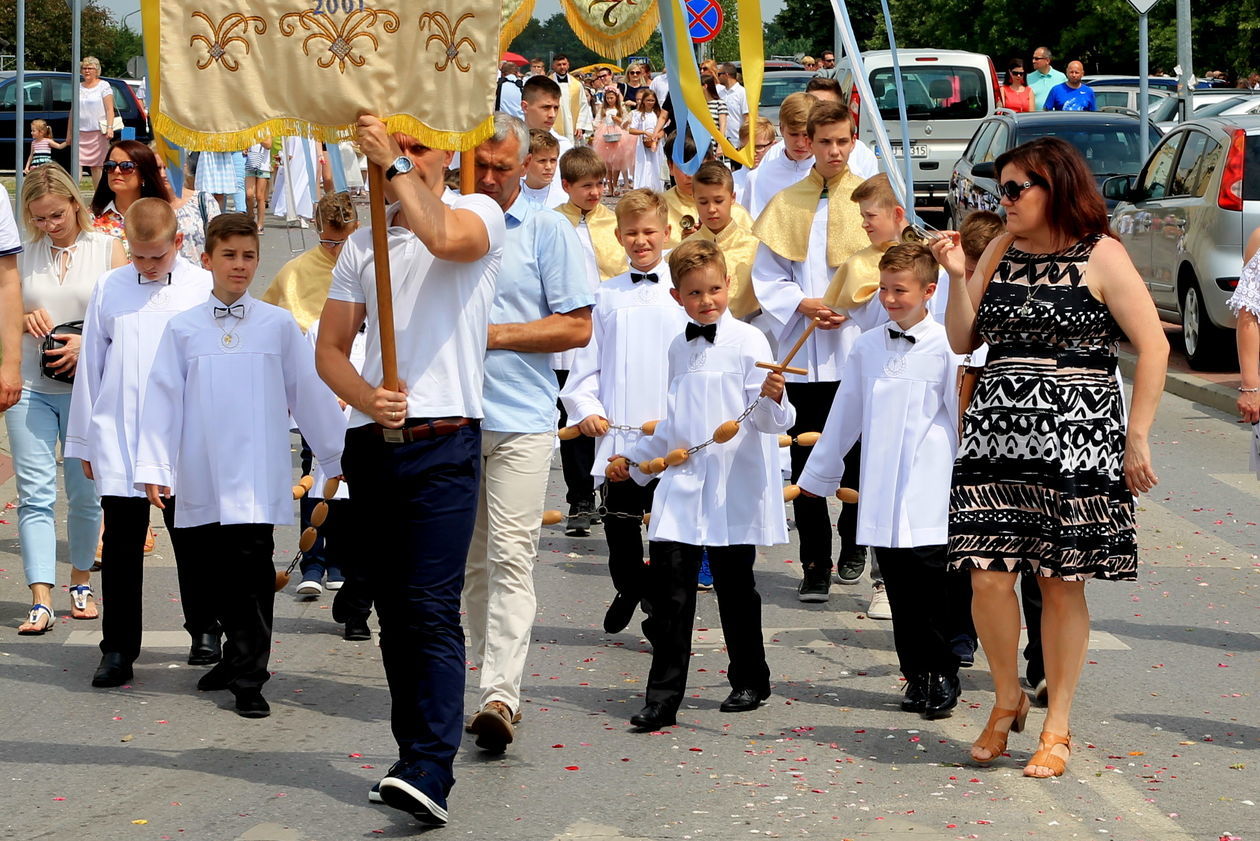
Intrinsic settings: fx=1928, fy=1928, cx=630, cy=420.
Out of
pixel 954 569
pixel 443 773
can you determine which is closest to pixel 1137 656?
pixel 954 569

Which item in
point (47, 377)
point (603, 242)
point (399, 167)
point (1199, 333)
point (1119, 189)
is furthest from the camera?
point (1119, 189)

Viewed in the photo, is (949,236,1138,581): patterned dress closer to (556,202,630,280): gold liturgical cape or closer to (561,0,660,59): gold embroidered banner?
(561,0,660,59): gold embroidered banner

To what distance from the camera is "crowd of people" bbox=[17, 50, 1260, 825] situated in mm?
5273

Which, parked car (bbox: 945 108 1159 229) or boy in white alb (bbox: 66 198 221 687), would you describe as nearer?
boy in white alb (bbox: 66 198 221 687)

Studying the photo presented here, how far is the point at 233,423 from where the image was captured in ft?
22.2

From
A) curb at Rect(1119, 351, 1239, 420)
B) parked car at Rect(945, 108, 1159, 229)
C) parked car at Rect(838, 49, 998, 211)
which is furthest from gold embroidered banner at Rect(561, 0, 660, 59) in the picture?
parked car at Rect(838, 49, 998, 211)

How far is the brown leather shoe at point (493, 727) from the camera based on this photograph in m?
5.88

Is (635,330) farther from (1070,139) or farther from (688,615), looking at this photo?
(1070,139)

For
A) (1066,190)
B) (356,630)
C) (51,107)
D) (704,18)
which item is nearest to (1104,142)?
(704,18)

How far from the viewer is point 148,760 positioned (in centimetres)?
600

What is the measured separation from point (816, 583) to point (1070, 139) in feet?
41.0

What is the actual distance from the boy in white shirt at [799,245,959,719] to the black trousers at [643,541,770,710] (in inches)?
19.6

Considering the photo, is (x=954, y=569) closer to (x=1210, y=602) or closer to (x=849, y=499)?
(x=849, y=499)

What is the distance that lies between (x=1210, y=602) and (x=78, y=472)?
4.85m
